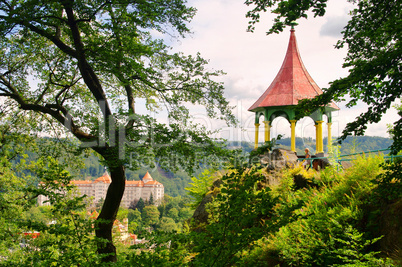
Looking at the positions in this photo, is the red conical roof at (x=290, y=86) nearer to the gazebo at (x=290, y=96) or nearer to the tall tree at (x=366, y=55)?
the gazebo at (x=290, y=96)

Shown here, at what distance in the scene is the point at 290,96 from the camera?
11.8 meters

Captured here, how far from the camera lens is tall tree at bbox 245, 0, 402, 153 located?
3.52 m

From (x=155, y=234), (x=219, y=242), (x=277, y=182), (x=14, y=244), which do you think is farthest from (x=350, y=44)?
(x=14, y=244)

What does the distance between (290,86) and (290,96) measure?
0.71 metres

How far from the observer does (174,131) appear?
6.44 metres

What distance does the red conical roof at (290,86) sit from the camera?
11867 mm

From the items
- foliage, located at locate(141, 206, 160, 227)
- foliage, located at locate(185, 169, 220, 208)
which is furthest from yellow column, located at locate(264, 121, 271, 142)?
foliage, located at locate(141, 206, 160, 227)

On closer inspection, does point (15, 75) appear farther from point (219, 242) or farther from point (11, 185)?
point (219, 242)

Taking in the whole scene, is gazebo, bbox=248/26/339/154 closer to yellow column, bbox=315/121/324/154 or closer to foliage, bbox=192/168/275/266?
yellow column, bbox=315/121/324/154

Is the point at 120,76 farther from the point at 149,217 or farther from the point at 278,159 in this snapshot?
the point at 149,217

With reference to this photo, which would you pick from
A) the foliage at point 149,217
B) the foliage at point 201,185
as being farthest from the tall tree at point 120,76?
the foliage at point 201,185

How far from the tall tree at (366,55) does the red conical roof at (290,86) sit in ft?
23.6

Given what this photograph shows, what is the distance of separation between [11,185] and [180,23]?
622cm

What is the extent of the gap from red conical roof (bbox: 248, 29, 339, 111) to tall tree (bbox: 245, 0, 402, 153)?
720cm
